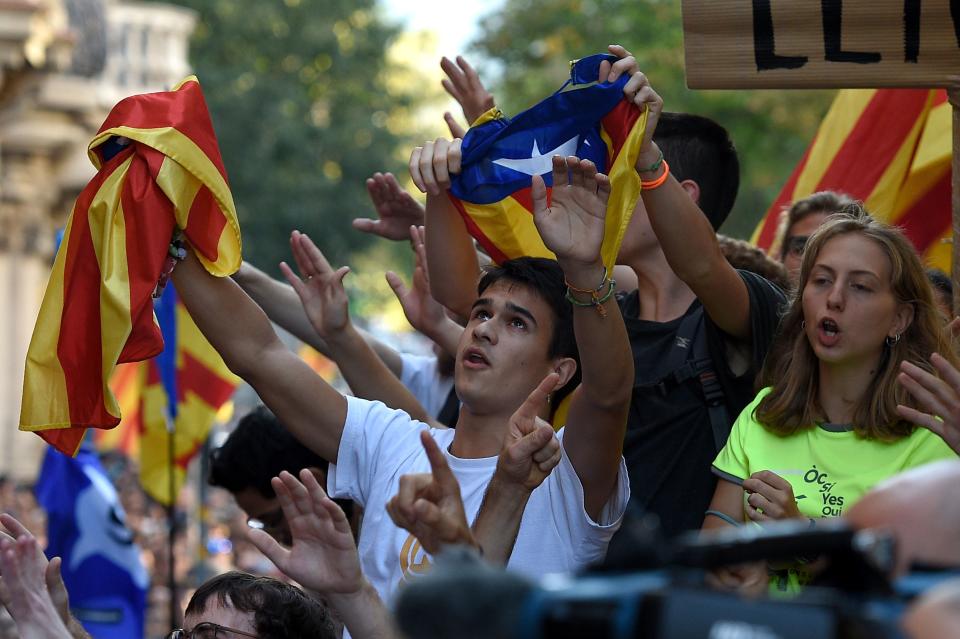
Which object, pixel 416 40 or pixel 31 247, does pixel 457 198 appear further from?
pixel 416 40

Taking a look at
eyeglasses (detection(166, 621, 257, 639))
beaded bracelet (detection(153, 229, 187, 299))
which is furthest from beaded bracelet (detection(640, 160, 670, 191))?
eyeglasses (detection(166, 621, 257, 639))

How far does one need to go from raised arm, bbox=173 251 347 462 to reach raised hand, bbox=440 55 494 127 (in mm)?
1034

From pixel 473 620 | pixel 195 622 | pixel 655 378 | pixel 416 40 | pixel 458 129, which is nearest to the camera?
pixel 473 620

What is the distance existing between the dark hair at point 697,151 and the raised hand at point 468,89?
542 millimetres

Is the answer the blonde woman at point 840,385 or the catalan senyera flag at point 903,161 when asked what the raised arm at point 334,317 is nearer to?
the blonde woman at point 840,385

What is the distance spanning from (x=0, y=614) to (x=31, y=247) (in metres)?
9.49

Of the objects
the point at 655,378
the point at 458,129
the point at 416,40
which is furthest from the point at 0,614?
the point at 416,40

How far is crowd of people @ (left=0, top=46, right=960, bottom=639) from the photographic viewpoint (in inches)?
123

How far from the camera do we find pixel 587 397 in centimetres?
332

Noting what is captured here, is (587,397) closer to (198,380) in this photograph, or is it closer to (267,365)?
(267,365)

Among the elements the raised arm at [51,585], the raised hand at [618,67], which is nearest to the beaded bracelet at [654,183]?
the raised hand at [618,67]

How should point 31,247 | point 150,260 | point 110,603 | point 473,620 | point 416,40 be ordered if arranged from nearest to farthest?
point 473,620 < point 150,260 < point 110,603 < point 31,247 < point 416,40

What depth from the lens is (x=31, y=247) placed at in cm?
1678

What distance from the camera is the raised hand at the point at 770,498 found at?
3.21m
